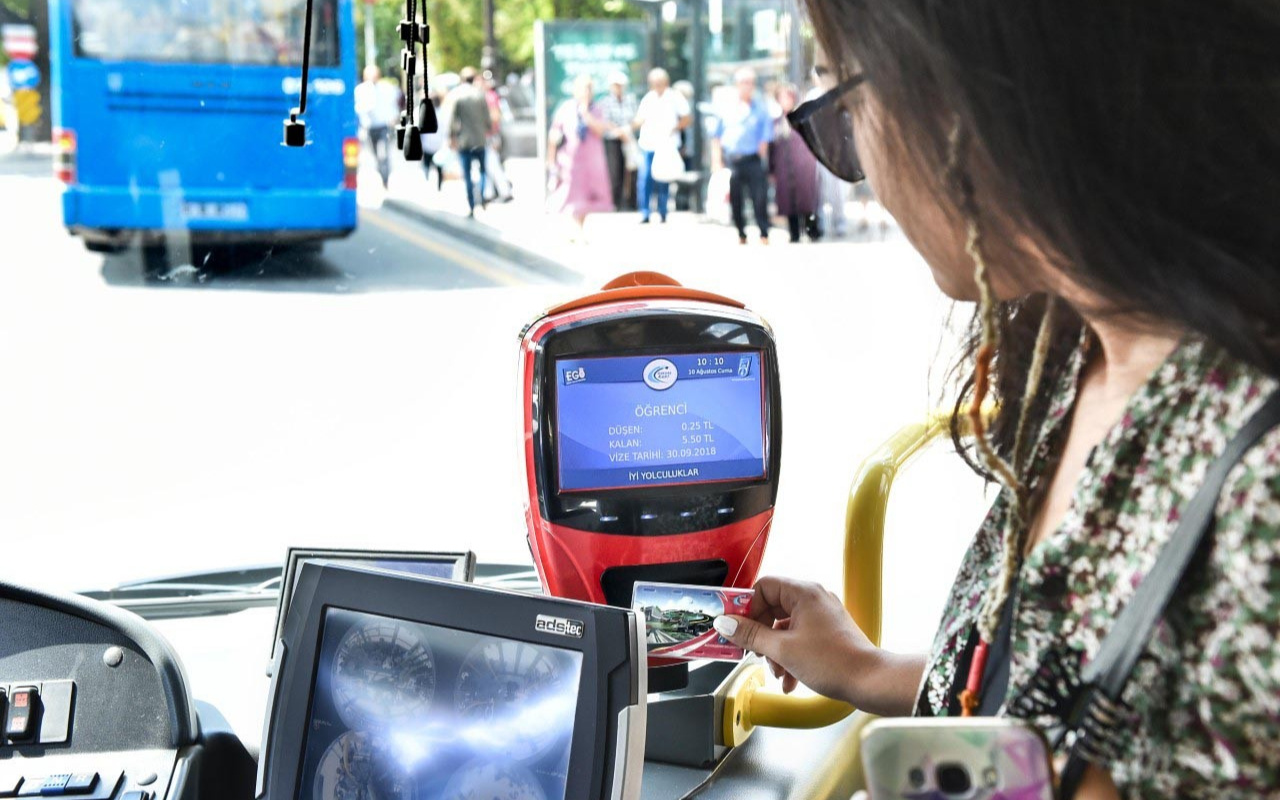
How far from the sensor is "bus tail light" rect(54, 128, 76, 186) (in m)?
2.52

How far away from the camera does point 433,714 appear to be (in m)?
1.24

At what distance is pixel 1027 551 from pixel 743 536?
2.49ft

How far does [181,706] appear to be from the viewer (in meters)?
1.65

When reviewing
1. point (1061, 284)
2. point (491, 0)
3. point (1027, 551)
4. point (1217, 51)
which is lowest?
point (1027, 551)

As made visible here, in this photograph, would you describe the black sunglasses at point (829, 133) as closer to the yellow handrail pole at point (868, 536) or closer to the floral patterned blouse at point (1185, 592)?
the floral patterned blouse at point (1185, 592)

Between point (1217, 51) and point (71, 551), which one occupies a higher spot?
point (1217, 51)

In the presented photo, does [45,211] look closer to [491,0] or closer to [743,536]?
[491,0]

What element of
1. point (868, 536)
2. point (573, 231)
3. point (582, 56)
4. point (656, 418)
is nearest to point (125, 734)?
point (656, 418)

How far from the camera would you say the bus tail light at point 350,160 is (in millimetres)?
2492

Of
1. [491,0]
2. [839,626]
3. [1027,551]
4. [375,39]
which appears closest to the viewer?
[1027,551]

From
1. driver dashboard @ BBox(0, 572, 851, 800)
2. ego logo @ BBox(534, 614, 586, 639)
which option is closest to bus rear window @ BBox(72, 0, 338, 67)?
driver dashboard @ BBox(0, 572, 851, 800)

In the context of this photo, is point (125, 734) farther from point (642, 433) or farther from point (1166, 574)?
point (1166, 574)

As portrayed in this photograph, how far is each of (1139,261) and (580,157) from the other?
14.2 ft

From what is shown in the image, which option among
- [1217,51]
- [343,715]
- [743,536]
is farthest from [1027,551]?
[743,536]
